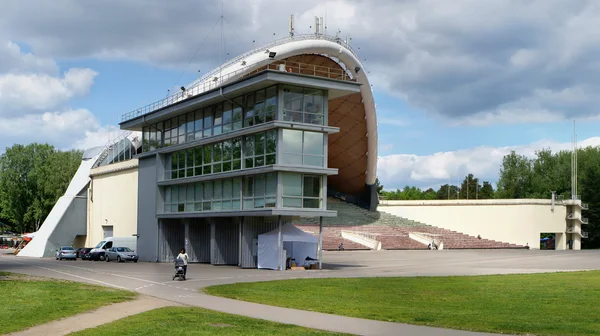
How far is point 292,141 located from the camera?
38.4 metres

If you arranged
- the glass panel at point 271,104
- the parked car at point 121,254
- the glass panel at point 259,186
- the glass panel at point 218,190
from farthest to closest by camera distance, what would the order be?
the parked car at point 121,254
the glass panel at point 218,190
the glass panel at point 259,186
the glass panel at point 271,104

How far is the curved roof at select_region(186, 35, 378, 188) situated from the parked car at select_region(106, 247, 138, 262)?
49.7ft

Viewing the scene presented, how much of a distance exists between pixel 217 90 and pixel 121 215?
2618 cm

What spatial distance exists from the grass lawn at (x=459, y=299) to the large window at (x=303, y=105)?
41.4 ft

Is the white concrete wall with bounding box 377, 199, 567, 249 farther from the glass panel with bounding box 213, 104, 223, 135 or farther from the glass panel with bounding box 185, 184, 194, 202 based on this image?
the glass panel with bounding box 213, 104, 223, 135

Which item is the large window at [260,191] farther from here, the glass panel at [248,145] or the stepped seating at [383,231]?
the stepped seating at [383,231]

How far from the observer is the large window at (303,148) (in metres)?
38.1

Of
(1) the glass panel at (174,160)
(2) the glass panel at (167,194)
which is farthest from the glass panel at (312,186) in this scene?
(2) the glass panel at (167,194)

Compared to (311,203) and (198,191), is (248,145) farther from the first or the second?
(198,191)

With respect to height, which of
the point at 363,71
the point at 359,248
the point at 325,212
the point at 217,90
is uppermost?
the point at 363,71

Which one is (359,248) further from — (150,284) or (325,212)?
(150,284)

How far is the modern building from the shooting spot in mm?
38438

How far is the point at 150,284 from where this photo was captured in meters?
28.1

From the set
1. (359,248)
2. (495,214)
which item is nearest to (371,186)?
(495,214)
